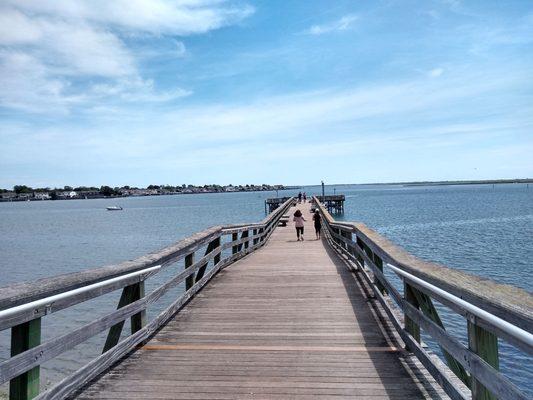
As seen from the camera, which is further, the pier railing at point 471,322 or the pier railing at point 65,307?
the pier railing at point 65,307

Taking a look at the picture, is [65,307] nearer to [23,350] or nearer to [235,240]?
[23,350]

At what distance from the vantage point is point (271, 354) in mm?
4785

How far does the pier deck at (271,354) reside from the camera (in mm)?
3883

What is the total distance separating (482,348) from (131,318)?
3.60 metres

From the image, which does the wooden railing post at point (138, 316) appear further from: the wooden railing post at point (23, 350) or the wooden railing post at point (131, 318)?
the wooden railing post at point (23, 350)

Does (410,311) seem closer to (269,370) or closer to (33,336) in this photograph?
(269,370)

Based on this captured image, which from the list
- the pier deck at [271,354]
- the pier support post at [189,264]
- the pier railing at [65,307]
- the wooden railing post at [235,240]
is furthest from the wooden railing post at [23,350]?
the wooden railing post at [235,240]

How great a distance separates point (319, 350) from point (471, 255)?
23.0 metres

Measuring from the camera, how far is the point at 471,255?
25391mm

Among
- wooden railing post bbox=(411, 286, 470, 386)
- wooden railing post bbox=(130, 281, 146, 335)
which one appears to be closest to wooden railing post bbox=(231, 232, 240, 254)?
wooden railing post bbox=(130, 281, 146, 335)

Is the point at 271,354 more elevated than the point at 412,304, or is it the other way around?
the point at 412,304

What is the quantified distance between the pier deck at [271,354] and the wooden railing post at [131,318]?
25 centimetres

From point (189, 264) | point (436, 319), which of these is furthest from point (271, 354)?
point (189, 264)

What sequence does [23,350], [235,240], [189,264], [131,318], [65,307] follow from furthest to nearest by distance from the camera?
[235,240] < [189,264] < [131,318] < [65,307] < [23,350]
